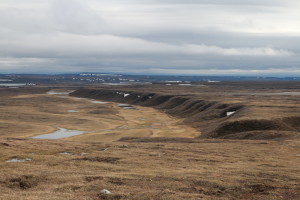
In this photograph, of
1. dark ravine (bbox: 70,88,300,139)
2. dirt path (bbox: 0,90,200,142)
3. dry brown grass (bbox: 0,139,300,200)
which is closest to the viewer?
dry brown grass (bbox: 0,139,300,200)

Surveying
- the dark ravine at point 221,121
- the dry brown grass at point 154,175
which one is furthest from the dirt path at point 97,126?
the dry brown grass at point 154,175

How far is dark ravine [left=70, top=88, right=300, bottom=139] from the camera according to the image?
2635 inches

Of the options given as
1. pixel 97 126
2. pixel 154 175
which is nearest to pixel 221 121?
pixel 97 126

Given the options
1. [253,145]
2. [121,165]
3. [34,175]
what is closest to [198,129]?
[253,145]

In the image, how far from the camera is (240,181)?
27.7 m

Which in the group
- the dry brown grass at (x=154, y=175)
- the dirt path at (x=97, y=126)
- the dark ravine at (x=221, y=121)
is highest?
the dry brown grass at (x=154, y=175)

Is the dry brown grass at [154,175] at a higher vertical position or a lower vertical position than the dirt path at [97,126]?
higher

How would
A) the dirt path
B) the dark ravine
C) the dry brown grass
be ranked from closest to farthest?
the dry brown grass < the dark ravine < the dirt path

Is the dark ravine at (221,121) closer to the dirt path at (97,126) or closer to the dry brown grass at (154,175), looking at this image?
the dirt path at (97,126)

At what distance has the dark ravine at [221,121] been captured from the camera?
6694 centimetres

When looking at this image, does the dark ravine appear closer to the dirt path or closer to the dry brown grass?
the dirt path

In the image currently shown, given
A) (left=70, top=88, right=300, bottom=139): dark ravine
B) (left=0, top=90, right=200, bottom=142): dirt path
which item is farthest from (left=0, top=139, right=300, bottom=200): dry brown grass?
(left=0, top=90, right=200, bottom=142): dirt path

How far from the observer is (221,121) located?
302ft

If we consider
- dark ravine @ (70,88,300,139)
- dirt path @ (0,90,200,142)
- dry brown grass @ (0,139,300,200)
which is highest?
dry brown grass @ (0,139,300,200)
